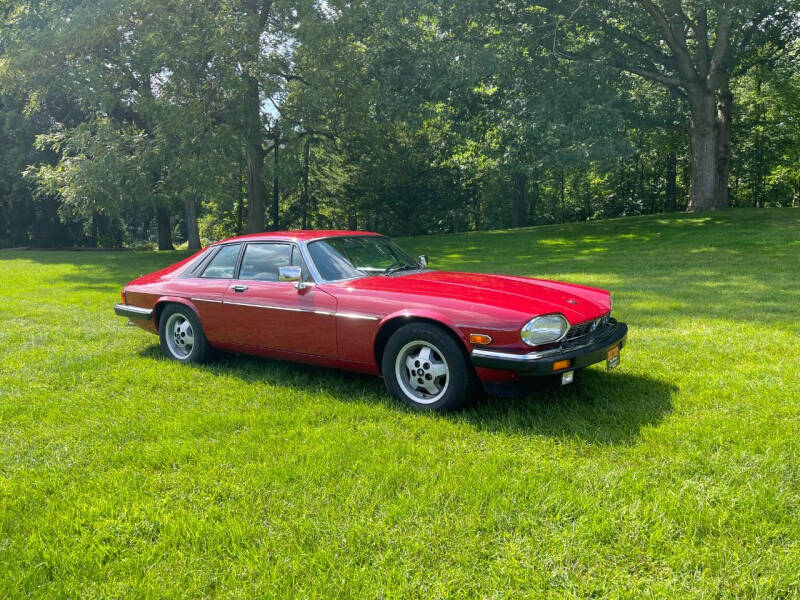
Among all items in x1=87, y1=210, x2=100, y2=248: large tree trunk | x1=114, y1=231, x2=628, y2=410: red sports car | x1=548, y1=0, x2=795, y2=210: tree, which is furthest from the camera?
x1=87, y1=210, x2=100, y2=248: large tree trunk

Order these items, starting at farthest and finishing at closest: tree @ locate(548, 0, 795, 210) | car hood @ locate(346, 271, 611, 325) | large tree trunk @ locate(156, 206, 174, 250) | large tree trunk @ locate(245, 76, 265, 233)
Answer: large tree trunk @ locate(156, 206, 174, 250) < tree @ locate(548, 0, 795, 210) < large tree trunk @ locate(245, 76, 265, 233) < car hood @ locate(346, 271, 611, 325)

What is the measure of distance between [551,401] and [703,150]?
2046 cm

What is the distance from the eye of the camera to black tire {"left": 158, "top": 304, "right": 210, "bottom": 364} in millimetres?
5777

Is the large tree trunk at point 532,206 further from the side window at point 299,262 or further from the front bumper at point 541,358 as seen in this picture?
the front bumper at point 541,358

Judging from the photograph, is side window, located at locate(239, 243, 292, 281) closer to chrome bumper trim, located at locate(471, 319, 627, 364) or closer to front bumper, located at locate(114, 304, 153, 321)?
front bumper, located at locate(114, 304, 153, 321)

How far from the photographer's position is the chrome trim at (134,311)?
20.3 feet

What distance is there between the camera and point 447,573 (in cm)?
246

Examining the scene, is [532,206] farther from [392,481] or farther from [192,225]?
[392,481]

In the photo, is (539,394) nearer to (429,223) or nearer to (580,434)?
(580,434)

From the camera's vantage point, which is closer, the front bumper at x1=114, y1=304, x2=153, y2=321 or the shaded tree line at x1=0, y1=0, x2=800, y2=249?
the front bumper at x1=114, y1=304, x2=153, y2=321

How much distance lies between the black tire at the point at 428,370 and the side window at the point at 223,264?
2102mm

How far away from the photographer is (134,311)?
20.7ft

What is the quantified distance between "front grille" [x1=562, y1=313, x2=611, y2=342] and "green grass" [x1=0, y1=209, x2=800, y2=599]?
49cm

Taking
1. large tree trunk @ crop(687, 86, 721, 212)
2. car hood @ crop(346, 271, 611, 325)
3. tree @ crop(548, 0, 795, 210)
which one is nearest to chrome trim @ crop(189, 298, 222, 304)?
car hood @ crop(346, 271, 611, 325)
